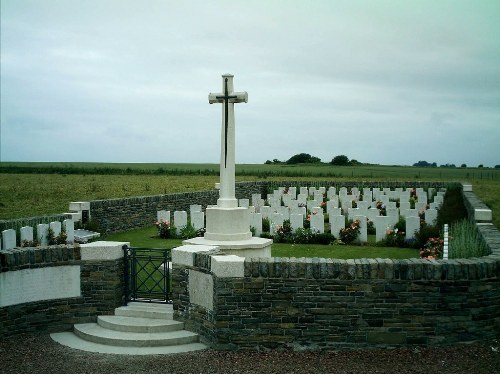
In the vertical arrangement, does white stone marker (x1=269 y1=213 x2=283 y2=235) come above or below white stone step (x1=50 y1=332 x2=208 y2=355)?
above

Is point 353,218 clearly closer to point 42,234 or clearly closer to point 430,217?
point 430,217

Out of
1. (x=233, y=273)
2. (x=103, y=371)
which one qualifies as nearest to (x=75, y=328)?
(x=103, y=371)

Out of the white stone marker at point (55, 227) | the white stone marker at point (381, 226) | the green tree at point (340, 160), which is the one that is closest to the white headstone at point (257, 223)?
the white stone marker at point (381, 226)

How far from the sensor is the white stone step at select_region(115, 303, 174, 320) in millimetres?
7145

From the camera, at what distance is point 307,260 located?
627 centimetres

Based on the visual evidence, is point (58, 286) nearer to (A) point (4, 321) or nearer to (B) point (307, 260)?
(A) point (4, 321)

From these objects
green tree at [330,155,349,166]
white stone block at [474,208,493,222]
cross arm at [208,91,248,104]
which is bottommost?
white stone block at [474,208,493,222]

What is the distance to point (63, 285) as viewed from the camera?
23.9ft

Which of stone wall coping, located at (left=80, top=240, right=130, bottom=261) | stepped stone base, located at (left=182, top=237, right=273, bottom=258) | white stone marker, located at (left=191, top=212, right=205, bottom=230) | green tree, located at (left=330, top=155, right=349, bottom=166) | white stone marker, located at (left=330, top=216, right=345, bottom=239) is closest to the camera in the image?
stone wall coping, located at (left=80, top=240, right=130, bottom=261)

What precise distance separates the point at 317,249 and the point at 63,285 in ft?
24.5

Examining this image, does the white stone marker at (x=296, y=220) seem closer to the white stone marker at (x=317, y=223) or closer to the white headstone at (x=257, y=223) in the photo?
the white stone marker at (x=317, y=223)

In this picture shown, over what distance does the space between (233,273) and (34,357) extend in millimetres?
2528

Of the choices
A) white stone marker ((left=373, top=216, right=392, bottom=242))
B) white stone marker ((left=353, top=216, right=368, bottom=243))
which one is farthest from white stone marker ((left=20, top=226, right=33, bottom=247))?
white stone marker ((left=373, top=216, right=392, bottom=242))

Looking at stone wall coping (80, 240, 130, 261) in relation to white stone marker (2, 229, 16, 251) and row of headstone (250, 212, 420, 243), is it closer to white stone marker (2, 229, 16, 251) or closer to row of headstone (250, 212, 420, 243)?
white stone marker (2, 229, 16, 251)
